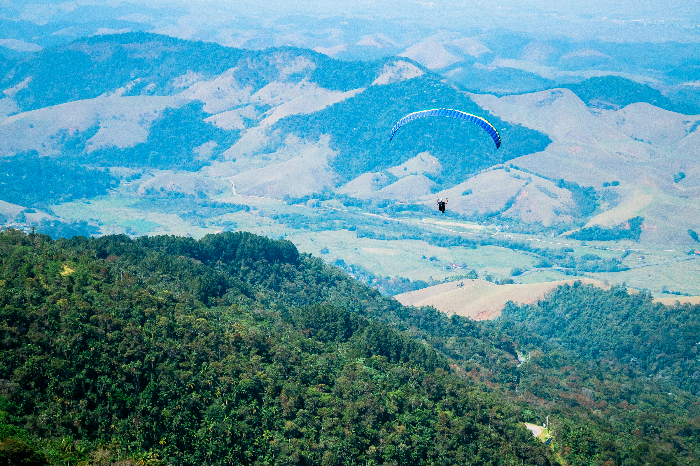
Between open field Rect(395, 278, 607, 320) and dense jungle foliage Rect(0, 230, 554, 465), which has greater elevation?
dense jungle foliage Rect(0, 230, 554, 465)

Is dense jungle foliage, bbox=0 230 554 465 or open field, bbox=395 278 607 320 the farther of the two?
open field, bbox=395 278 607 320

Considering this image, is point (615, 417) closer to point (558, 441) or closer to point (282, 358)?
point (558, 441)

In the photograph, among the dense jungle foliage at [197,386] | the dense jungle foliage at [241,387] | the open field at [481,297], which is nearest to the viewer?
the dense jungle foliage at [197,386]

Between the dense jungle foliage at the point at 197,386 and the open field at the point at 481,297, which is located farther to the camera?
the open field at the point at 481,297

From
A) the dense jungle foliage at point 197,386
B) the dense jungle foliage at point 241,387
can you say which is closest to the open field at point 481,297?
the dense jungle foliage at point 241,387

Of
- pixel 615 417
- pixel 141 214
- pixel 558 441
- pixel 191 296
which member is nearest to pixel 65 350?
pixel 191 296

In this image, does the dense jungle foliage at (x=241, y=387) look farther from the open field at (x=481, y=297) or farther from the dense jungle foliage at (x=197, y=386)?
the open field at (x=481, y=297)

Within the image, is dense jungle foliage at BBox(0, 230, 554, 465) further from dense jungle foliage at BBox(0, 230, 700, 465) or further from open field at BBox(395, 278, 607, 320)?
open field at BBox(395, 278, 607, 320)

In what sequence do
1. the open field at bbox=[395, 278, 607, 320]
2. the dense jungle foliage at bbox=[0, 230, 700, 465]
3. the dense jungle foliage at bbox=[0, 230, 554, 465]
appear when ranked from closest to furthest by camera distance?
the dense jungle foliage at bbox=[0, 230, 554, 465] < the dense jungle foliage at bbox=[0, 230, 700, 465] < the open field at bbox=[395, 278, 607, 320]

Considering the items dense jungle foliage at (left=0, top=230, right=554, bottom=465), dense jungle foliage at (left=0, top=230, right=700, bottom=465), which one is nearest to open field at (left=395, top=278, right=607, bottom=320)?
dense jungle foliage at (left=0, top=230, right=700, bottom=465)
